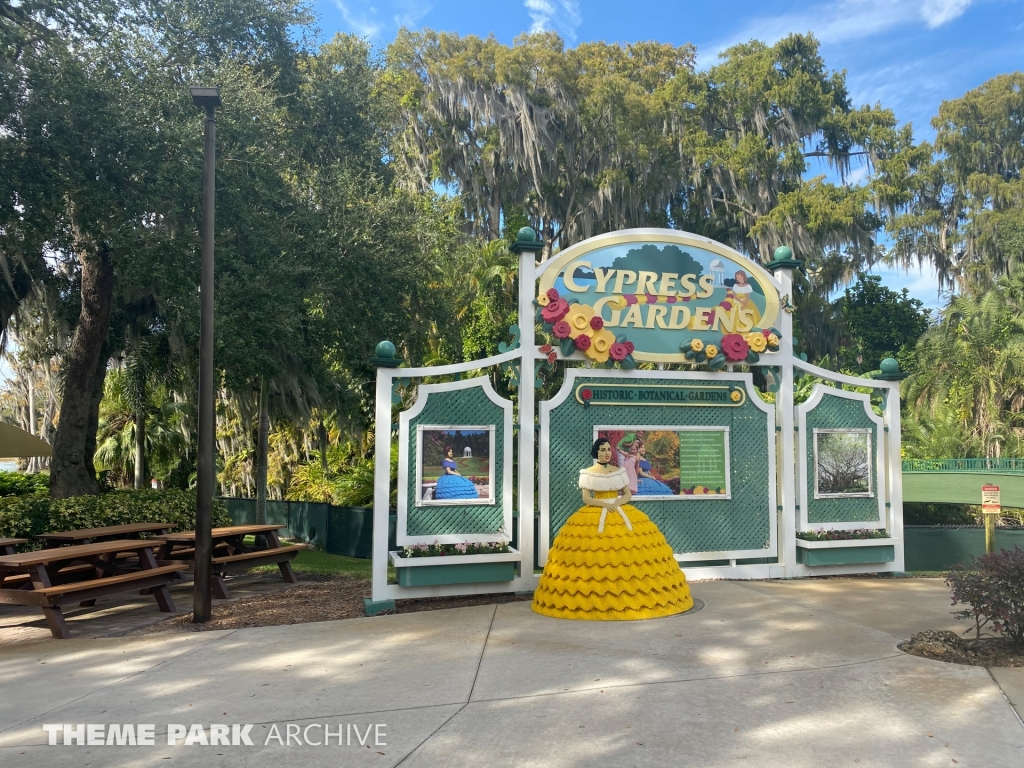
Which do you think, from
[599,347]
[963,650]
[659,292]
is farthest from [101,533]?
[963,650]

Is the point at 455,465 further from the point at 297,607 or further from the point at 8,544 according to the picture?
the point at 8,544

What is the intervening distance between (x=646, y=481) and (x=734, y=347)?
1.95 m

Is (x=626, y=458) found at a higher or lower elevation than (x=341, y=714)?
higher

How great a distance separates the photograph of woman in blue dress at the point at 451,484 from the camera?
8.59 metres

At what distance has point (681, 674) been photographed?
18.1 feet

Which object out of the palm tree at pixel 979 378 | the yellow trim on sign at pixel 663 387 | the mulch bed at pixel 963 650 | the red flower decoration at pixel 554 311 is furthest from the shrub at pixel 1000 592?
the palm tree at pixel 979 378

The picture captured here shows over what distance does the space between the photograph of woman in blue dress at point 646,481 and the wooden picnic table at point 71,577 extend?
5.33 m

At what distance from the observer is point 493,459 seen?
879cm

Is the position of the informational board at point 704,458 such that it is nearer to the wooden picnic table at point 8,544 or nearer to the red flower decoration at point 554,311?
the red flower decoration at point 554,311

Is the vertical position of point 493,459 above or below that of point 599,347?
below

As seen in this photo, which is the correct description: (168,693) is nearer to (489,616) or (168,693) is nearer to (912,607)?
(489,616)

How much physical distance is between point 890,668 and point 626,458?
4.18m

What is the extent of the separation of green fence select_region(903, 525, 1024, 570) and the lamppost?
1059 cm

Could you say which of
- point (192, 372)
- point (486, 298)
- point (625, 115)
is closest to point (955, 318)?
point (625, 115)
